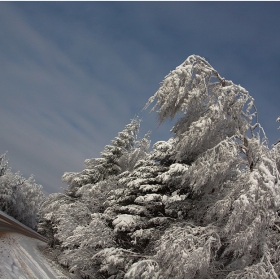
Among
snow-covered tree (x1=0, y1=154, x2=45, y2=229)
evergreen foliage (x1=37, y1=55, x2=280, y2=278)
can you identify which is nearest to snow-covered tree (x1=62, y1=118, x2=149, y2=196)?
→ evergreen foliage (x1=37, y1=55, x2=280, y2=278)

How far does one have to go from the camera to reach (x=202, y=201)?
27.1 feet

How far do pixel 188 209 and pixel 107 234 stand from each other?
353cm

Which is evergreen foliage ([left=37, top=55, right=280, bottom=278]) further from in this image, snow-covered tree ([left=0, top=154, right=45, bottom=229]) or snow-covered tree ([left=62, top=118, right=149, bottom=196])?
snow-covered tree ([left=0, top=154, right=45, bottom=229])

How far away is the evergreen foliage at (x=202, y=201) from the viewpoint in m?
5.87

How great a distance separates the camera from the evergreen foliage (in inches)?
231

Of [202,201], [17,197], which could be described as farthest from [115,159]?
[17,197]

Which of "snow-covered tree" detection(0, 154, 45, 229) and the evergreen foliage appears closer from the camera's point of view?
the evergreen foliage

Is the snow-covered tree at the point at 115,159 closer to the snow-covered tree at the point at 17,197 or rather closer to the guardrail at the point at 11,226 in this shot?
the guardrail at the point at 11,226

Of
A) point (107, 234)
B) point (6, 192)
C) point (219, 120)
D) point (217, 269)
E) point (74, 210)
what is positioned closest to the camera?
point (217, 269)

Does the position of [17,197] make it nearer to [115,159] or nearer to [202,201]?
[115,159]

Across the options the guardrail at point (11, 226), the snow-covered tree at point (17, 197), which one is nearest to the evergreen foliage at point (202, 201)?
the guardrail at point (11, 226)

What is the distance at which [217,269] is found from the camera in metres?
6.77

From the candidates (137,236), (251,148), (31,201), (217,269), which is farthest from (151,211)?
(31,201)

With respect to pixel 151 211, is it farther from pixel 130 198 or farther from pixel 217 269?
pixel 217 269
